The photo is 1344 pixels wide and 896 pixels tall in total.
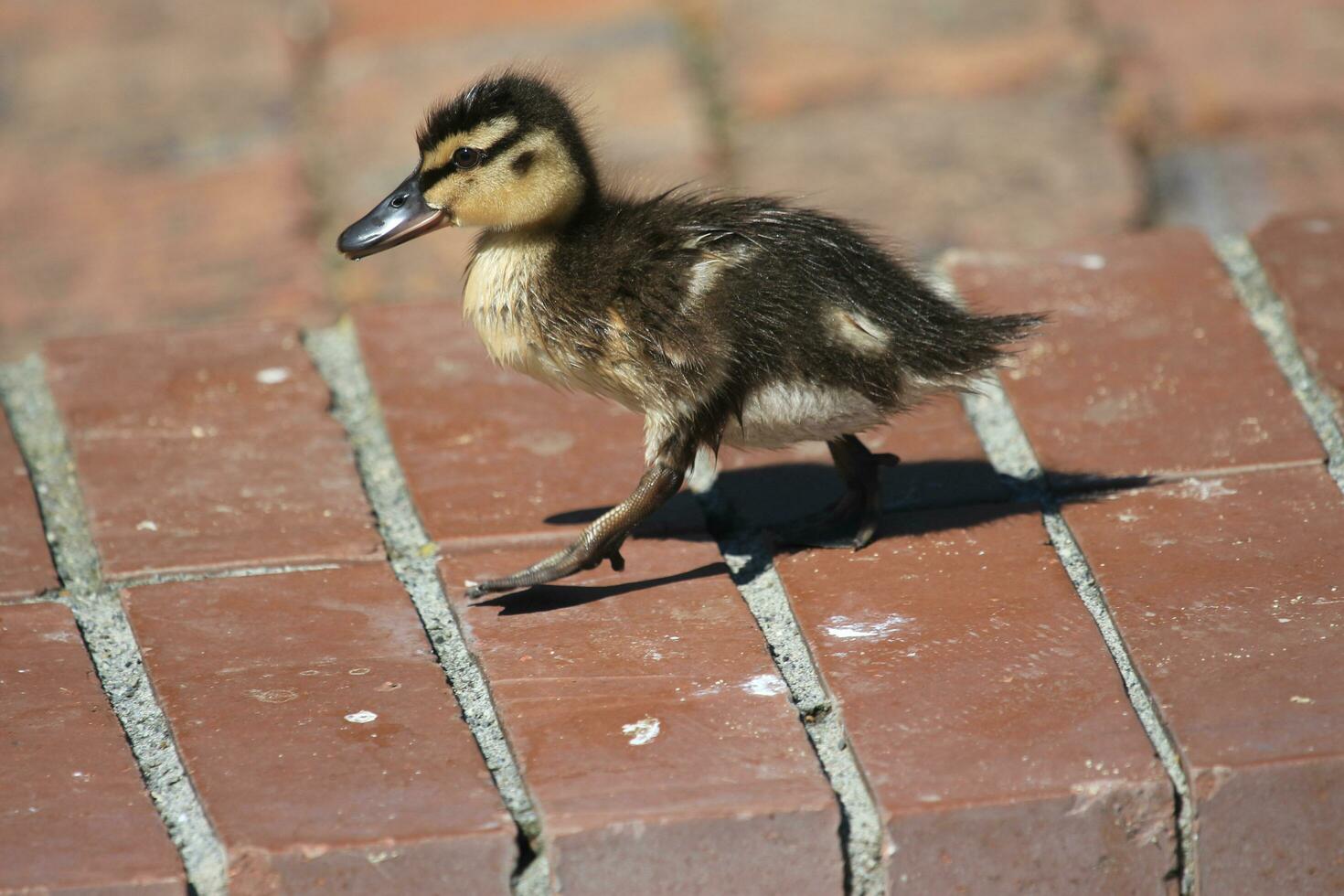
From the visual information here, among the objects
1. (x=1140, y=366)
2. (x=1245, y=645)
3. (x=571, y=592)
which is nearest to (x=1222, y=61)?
(x=1140, y=366)

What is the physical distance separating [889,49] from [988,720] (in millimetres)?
3426

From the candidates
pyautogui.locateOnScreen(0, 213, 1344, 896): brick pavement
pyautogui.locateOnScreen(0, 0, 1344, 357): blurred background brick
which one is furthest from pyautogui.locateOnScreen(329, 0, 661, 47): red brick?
pyautogui.locateOnScreen(0, 213, 1344, 896): brick pavement

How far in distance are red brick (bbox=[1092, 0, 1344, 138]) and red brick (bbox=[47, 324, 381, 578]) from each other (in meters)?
2.67

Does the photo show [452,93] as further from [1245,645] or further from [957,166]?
[1245,645]

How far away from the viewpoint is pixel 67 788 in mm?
2326

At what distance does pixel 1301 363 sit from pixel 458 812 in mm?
1907

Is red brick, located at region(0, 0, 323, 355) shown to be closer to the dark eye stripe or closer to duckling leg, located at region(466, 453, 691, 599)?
the dark eye stripe

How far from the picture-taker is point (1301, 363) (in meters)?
3.28

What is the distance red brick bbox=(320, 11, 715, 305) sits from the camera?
4.55 metres

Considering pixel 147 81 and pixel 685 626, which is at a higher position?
pixel 147 81

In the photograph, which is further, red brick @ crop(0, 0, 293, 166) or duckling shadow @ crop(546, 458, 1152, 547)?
red brick @ crop(0, 0, 293, 166)

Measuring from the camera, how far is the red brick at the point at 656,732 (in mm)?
2209

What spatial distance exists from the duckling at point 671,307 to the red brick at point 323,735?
0.81ft

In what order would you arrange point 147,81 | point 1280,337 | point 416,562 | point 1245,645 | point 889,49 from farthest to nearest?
point 147,81, point 889,49, point 1280,337, point 416,562, point 1245,645
